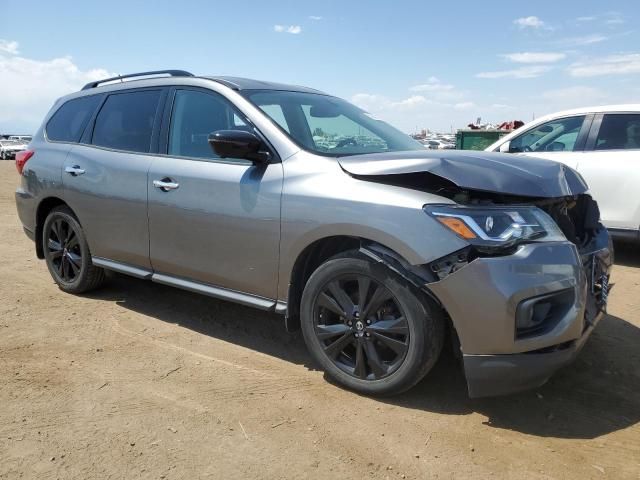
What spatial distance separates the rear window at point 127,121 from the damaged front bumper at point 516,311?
8.59 ft

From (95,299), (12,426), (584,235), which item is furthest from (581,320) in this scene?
(95,299)

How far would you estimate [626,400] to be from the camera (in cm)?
301

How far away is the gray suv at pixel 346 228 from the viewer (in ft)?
8.63

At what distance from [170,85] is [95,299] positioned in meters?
2.06

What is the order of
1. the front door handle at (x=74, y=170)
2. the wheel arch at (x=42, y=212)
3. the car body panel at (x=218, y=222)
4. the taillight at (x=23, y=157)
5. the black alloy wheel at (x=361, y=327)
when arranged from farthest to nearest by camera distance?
the taillight at (x=23, y=157) → the wheel arch at (x=42, y=212) → the front door handle at (x=74, y=170) → the car body panel at (x=218, y=222) → the black alloy wheel at (x=361, y=327)

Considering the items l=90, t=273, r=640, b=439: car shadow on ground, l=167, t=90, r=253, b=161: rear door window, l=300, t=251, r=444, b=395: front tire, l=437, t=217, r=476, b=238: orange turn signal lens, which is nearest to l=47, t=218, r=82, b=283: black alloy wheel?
l=90, t=273, r=640, b=439: car shadow on ground

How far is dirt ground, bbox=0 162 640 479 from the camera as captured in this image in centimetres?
245

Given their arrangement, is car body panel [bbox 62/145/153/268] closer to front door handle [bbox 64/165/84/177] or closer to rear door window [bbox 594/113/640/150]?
front door handle [bbox 64/165/84/177]

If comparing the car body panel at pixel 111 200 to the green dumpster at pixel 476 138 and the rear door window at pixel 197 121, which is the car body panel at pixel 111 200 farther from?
the green dumpster at pixel 476 138

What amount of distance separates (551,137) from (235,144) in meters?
4.84

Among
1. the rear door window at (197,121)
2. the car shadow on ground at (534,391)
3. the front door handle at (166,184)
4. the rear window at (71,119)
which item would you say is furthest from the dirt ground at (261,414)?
the rear window at (71,119)

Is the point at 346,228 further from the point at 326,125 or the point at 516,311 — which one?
the point at 326,125

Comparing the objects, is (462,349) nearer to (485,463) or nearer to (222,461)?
(485,463)

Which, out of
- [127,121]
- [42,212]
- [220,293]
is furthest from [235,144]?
[42,212]
